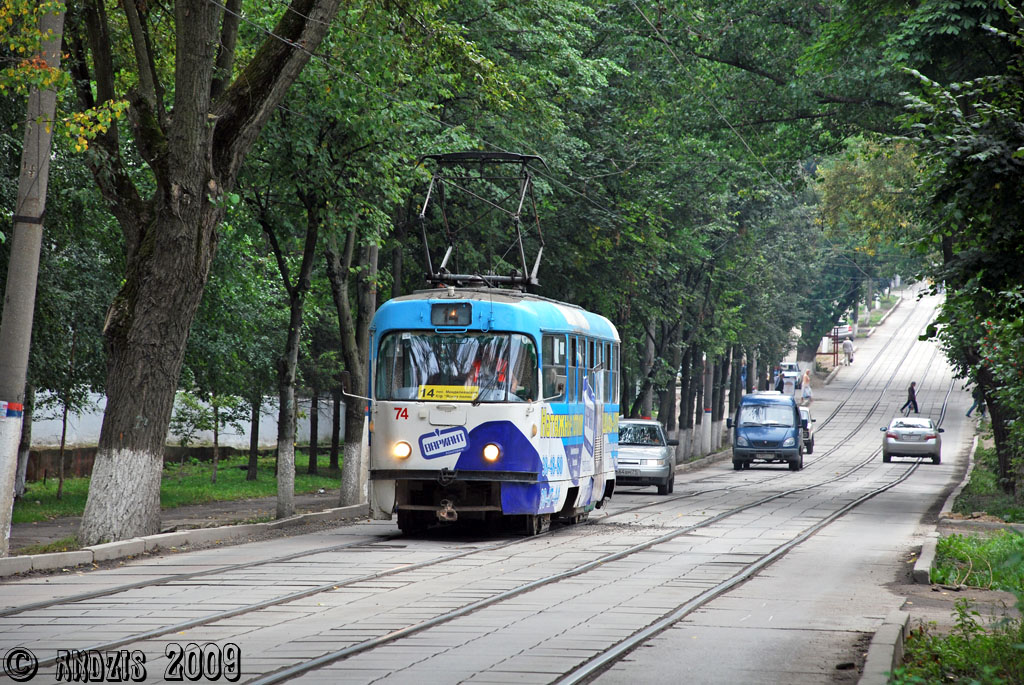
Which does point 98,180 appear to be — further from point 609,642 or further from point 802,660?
point 802,660

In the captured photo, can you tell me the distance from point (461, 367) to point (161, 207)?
4.54m

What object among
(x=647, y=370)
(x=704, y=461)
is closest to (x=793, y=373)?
(x=704, y=461)

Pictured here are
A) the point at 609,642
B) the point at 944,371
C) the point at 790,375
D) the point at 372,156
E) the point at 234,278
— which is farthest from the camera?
the point at 944,371

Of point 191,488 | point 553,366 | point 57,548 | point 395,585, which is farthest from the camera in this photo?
point 191,488

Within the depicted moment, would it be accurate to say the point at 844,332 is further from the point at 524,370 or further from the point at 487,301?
the point at 487,301

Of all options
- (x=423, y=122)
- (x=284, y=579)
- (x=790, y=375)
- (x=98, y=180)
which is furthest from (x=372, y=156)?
(x=790, y=375)

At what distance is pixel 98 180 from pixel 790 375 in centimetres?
6976

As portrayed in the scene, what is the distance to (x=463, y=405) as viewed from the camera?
1770 centimetres

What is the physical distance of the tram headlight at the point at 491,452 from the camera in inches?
692

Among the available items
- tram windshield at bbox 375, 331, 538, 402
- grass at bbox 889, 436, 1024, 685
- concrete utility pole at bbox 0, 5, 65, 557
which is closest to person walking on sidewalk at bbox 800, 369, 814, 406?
tram windshield at bbox 375, 331, 538, 402

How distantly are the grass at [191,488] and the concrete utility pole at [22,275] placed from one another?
1002cm

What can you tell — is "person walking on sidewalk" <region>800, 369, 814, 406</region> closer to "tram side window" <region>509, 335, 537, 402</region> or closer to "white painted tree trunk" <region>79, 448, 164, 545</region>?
"tram side window" <region>509, 335, 537, 402</region>

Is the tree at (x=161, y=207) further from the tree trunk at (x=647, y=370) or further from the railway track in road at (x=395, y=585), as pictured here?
the tree trunk at (x=647, y=370)

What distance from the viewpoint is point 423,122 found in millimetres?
23062
